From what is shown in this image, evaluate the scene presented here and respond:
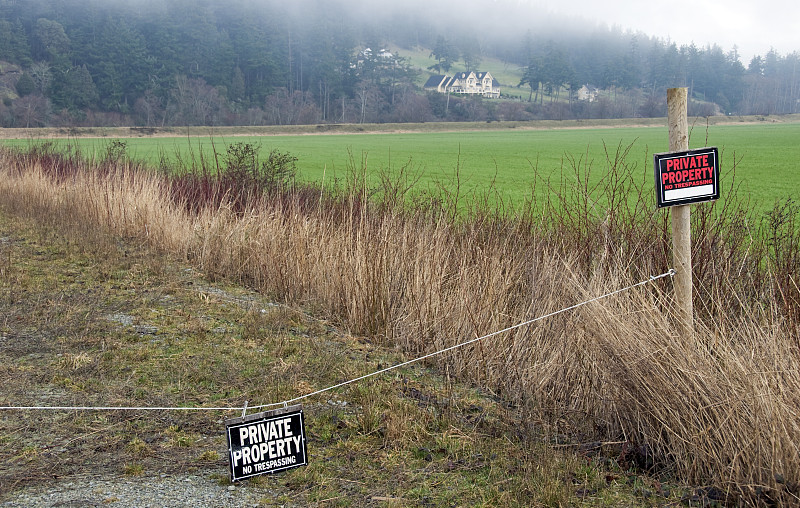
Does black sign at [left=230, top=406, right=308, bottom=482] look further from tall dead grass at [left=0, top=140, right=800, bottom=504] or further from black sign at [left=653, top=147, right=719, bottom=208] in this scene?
black sign at [left=653, top=147, right=719, bottom=208]

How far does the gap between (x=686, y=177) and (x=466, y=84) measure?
15109 cm

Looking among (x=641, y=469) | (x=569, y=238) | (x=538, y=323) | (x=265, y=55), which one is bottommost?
(x=641, y=469)

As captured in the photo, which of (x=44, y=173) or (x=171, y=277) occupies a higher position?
(x=44, y=173)

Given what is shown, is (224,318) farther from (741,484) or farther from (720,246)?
(741,484)

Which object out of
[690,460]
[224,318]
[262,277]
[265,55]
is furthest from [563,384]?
[265,55]

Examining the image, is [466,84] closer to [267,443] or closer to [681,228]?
[681,228]

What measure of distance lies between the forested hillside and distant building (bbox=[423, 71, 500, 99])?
5.98 meters

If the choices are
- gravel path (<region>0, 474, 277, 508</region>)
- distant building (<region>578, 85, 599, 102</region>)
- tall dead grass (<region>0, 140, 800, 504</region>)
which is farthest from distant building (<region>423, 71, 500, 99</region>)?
gravel path (<region>0, 474, 277, 508</region>)

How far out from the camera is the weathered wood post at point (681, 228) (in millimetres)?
4457

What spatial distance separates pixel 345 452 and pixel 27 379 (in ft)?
9.34

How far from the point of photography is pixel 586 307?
4727 mm

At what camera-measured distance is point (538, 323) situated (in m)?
6.01

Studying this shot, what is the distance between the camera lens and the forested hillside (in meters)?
85.4

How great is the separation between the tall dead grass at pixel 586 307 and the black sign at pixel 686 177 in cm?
65
